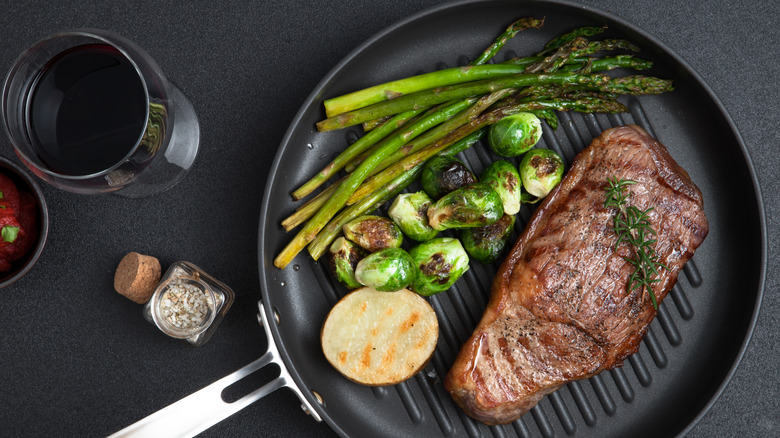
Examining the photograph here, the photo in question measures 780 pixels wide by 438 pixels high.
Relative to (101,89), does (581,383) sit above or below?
below

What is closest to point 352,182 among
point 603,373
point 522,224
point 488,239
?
point 488,239

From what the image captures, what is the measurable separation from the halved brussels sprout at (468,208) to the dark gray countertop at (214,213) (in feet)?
4.42

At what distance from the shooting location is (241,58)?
391cm

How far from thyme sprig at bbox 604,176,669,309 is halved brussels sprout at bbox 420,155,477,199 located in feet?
2.94

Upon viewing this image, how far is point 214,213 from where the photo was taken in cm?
384

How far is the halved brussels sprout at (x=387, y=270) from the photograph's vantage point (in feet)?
10.7

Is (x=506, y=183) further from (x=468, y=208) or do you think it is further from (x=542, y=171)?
(x=468, y=208)

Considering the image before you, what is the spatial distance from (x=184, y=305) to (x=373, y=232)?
4.36 ft

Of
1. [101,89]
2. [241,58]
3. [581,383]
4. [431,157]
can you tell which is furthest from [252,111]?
[581,383]

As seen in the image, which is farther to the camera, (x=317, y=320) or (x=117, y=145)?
(x=317, y=320)

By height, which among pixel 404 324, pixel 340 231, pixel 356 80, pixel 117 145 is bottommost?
pixel 404 324

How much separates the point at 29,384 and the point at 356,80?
10.4 ft

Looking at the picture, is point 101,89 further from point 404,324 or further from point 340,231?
point 404,324

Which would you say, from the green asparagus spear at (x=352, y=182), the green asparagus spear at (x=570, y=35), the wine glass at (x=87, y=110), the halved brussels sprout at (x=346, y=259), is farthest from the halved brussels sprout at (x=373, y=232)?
the green asparagus spear at (x=570, y=35)
